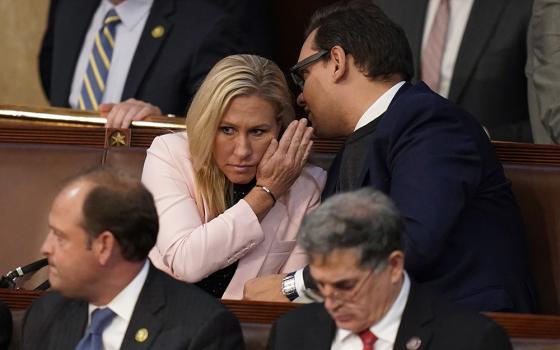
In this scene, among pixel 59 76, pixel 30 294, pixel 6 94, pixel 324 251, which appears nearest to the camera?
pixel 324 251

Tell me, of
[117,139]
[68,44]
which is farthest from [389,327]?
[68,44]

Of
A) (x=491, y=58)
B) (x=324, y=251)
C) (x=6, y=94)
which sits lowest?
(x=6, y=94)

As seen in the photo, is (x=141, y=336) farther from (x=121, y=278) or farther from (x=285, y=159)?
(x=285, y=159)

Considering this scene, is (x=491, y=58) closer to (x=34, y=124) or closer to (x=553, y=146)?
(x=553, y=146)

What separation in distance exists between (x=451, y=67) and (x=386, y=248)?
1.49 metres

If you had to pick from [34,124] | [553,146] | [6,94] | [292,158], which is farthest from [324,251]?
[6,94]

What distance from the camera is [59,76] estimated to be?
4.04 meters

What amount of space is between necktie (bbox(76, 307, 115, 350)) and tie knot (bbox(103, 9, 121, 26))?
1651 mm

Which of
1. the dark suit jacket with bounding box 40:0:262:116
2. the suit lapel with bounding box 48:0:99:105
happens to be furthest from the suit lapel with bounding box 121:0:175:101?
the suit lapel with bounding box 48:0:99:105

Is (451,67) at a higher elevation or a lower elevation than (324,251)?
lower

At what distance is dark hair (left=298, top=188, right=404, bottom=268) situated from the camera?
7.34 ft

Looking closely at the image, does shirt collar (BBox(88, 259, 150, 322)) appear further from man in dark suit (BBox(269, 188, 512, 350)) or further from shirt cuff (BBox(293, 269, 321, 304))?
shirt cuff (BBox(293, 269, 321, 304))

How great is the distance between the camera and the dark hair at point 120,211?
239 centimetres

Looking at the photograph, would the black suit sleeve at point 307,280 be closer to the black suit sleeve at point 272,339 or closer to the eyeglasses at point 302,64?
the black suit sleeve at point 272,339
